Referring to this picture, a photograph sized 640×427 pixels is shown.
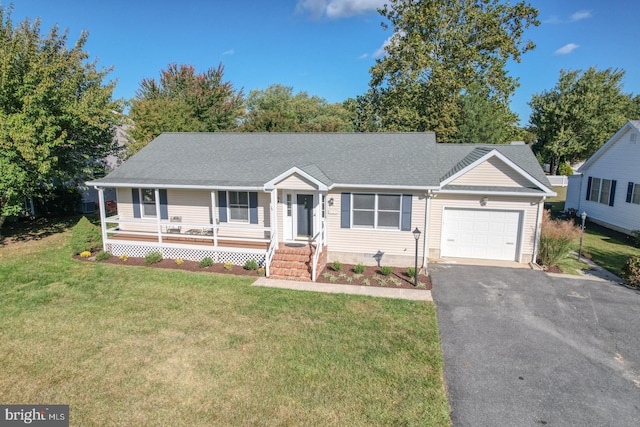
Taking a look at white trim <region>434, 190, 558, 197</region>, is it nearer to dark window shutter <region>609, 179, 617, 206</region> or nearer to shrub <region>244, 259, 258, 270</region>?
shrub <region>244, 259, 258, 270</region>

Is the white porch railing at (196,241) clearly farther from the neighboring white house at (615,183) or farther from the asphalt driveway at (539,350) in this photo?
the neighboring white house at (615,183)

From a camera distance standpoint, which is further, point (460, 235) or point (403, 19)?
point (403, 19)

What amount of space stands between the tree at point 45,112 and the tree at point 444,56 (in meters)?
23.7

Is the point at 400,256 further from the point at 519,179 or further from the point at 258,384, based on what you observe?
the point at 258,384

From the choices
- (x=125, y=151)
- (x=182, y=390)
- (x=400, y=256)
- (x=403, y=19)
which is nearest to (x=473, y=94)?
(x=403, y=19)

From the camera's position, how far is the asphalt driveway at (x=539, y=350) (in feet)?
21.2

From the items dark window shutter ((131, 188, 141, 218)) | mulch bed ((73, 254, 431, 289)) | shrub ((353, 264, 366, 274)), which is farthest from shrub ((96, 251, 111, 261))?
shrub ((353, 264, 366, 274))

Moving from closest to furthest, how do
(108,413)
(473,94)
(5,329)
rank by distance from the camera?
(108,413)
(5,329)
(473,94)

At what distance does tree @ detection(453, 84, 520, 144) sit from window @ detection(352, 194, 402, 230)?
880 inches

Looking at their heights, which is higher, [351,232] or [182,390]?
[351,232]

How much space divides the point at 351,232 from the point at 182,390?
8.65 metres

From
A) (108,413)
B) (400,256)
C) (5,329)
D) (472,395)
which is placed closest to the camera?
(108,413)

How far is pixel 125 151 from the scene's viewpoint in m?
24.5

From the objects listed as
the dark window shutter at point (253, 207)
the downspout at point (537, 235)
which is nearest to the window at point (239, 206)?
the dark window shutter at point (253, 207)
